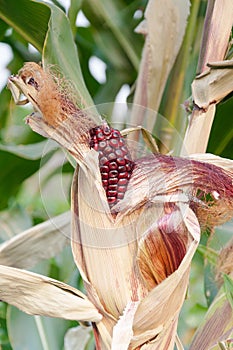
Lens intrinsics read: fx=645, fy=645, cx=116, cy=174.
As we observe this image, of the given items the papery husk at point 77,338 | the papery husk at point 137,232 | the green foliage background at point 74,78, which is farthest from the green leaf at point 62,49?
the papery husk at point 77,338

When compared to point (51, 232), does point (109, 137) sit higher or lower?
higher

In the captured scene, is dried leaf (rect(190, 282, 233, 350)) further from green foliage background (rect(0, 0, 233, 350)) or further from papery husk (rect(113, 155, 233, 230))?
papery husk (rect(113, 155, 233, 230))

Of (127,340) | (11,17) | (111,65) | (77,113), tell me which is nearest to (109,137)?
(77,113)

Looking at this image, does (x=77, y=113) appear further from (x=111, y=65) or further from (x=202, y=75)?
(x=111, y=65)

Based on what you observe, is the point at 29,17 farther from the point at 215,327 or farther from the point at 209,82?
the point at 215,327

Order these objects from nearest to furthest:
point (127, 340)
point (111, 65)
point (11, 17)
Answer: point (127, 340)
point (11, 17)
point (111, 65)

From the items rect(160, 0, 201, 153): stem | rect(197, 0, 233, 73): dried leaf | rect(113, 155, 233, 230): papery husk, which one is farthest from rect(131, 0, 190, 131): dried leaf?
rect(113, 155, 233, 230): papery husk

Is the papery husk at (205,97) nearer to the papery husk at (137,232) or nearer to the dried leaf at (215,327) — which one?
the papery husk at (137,232)
